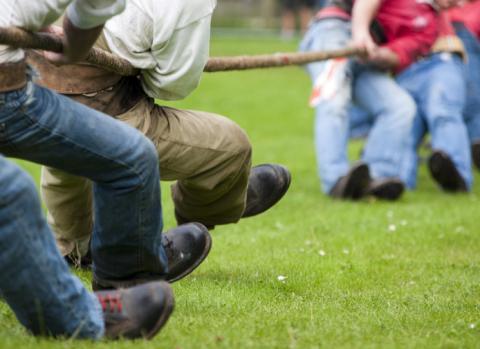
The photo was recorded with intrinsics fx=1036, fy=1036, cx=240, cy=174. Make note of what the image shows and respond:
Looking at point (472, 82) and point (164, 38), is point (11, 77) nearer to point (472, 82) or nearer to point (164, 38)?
point (164, 38)

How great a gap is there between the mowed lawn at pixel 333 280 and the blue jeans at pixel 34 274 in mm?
75

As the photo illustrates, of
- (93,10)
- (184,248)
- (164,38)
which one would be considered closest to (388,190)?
(184,248)

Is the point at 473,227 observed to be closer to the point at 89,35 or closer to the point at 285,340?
the point at 285,340

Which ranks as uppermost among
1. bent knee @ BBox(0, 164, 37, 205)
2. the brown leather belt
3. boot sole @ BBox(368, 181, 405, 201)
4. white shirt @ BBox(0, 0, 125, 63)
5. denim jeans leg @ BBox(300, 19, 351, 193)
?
white shirt @ BBox(0, 0, 125, 63)

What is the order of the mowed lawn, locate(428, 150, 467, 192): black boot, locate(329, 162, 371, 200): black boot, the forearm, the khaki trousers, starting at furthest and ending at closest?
locate(428, 150, 467, 192): black boot, locate(329, 162, 371, 200): black boot, the khaki trousers, the mowed lawn, the forearm

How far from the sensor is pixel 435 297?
15.9 ft

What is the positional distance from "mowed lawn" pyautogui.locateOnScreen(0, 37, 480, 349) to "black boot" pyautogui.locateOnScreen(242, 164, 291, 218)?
35 cm

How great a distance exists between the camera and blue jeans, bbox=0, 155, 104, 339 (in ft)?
10.5

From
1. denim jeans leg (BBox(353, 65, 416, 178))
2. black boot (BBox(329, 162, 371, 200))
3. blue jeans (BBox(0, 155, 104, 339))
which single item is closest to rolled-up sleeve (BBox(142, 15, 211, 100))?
blue jeans (BBox(0, 155, 104, 339))

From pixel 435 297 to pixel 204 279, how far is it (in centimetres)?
113

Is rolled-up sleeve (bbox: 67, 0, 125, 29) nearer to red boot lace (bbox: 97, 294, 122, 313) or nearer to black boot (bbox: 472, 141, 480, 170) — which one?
red boot lace (bbox: 97, 294, 122, 313)

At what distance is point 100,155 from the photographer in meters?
3.50

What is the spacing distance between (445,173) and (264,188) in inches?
163

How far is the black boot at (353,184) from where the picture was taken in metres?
8.34
